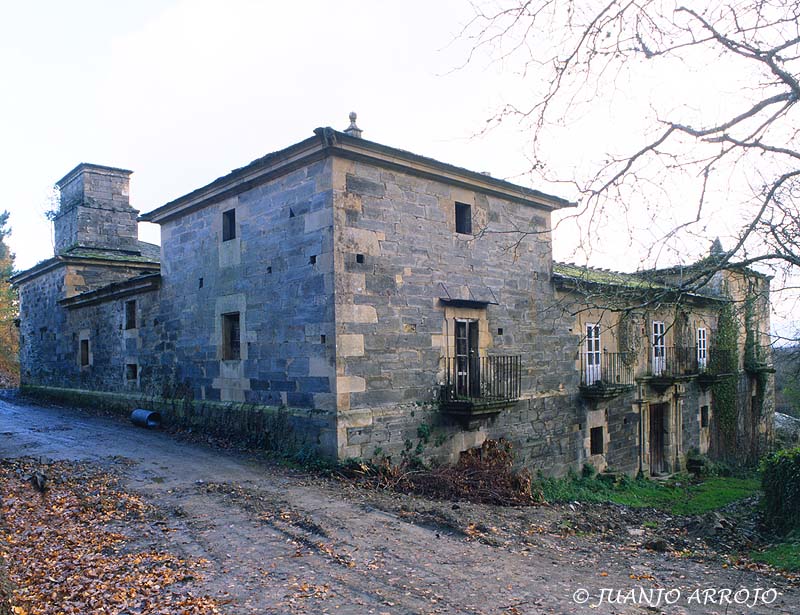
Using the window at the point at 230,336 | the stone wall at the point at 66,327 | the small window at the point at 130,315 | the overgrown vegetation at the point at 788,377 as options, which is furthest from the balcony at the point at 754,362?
the stone wall at the point at 66,327

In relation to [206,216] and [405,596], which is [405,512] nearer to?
[405,596]

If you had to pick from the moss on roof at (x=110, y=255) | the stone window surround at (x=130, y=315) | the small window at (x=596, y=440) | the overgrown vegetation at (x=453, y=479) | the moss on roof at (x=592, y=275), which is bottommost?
the small window at (x=596, y=440)

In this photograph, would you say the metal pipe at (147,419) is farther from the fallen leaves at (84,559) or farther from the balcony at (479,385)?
the balcony at (479,385)

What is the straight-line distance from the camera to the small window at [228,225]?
11101 millimetres

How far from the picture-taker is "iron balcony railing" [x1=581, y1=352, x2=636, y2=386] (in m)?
14.0

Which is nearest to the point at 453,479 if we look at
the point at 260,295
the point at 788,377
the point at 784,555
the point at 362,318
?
the point at 362,318

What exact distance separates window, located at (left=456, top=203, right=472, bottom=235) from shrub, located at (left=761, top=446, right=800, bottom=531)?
6304 mm

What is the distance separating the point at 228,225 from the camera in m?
11.2

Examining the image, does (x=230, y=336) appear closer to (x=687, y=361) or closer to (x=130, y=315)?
(x=130, y=315)

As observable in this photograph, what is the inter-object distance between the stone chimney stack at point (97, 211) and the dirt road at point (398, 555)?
12.8 meters

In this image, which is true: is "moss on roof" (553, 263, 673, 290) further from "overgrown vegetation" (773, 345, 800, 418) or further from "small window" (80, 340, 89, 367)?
"small window" (80, 340, 89, 367)

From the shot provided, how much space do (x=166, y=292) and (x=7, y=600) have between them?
9.84 meters

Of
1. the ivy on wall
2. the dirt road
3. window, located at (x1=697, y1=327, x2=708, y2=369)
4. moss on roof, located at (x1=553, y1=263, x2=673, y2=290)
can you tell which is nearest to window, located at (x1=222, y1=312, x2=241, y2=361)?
the dirt road

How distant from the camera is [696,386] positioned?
60.9ft
